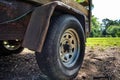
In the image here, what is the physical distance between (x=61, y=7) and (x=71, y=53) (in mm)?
811

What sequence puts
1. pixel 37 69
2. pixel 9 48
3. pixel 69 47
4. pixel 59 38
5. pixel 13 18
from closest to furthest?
pixel 13 18 → pixel 59 38 → pixel 69 47 → pixel 37 69 → pixel 9 48

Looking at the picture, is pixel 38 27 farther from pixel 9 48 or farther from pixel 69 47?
pixel 9 48

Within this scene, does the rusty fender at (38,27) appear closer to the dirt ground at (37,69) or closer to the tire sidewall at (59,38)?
the tire sidewall at (59,38)

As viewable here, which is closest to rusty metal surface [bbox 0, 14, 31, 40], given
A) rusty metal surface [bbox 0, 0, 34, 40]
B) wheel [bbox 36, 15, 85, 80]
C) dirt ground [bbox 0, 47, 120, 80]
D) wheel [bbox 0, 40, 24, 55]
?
rusty metal surface [bbox 0, 0, 34, 40]

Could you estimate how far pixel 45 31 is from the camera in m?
3.39

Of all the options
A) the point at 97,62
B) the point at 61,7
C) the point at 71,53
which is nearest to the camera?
the point at 61,7

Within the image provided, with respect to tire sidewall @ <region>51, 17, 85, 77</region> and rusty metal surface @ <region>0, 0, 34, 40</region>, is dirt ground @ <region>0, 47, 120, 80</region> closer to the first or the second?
tire sidewall @ <region>51, 17, 85, 77</region>

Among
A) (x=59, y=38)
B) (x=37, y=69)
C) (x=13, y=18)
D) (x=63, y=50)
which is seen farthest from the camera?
(x=37, y=69)

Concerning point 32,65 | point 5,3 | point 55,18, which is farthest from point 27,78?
point 5,3

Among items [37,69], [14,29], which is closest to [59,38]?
[14,29]

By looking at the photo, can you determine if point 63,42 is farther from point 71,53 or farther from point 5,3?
point 5,3

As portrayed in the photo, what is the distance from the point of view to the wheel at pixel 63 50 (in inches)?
140

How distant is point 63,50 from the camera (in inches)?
157

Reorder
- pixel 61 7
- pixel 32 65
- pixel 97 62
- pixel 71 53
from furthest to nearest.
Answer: pixel 97 62 → pixel 32 65 → pixel 71 53 → pixel 61 7
